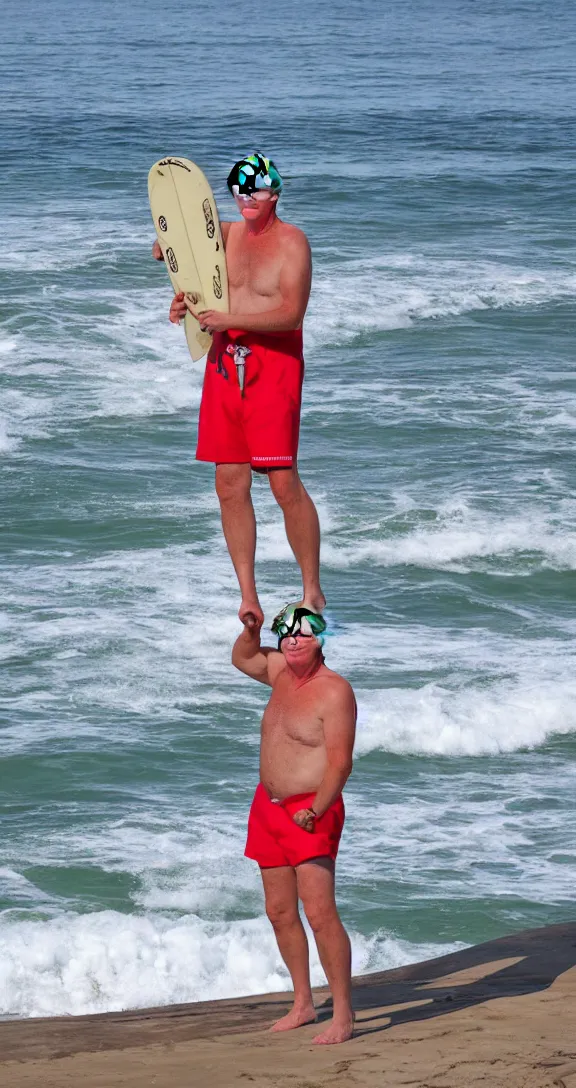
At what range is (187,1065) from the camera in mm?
7711

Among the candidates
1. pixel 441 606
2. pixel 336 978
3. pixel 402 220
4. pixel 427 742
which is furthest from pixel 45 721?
pixel 402 220

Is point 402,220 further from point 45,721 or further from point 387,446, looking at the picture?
point 45,721

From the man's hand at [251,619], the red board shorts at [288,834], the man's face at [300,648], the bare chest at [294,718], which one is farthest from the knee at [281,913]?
the man's hand at [251,619]

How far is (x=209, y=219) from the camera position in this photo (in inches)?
295

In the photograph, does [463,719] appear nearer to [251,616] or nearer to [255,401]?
[251,616]

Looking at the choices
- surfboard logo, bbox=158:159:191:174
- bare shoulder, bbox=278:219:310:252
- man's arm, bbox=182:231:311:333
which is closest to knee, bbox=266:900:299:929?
man's arm, bbox=182:231:311:333

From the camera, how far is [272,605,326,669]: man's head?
7.59 metres

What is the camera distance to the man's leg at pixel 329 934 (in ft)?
25.3

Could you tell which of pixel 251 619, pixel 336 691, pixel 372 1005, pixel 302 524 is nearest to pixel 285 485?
pixel 302 524

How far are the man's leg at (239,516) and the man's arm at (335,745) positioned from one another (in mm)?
760

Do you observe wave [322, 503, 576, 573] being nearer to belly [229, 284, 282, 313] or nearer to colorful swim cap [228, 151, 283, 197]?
belly [229, 284, 282, 313]

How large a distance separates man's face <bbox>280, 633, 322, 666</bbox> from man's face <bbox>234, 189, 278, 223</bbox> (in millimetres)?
1878

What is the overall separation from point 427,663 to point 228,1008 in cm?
818

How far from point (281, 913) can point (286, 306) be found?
2.84 m
